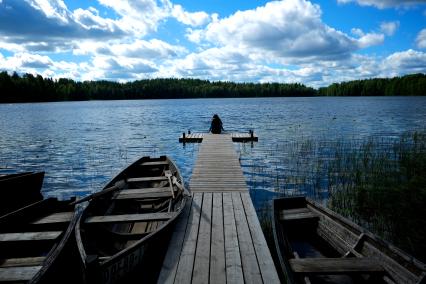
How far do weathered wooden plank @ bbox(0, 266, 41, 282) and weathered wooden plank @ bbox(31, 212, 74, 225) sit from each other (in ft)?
7.91

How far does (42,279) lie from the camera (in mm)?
4531

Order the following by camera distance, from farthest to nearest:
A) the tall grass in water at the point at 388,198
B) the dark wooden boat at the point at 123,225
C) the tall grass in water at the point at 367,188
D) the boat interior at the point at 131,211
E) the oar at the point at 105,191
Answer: the tall grass in water at the point at 367,188 → the tall grass in water at the point at 388,198 → the oar at the point at 105,191 → the boat interior at the point at 131,211 → the dark wooden boat at the point at 123,225

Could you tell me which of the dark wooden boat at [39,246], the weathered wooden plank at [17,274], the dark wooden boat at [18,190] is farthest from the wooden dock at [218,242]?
the dark wooden boat at [18,190]

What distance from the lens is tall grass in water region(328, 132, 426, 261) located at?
26.5 ft

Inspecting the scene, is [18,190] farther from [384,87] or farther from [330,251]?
[384,87]

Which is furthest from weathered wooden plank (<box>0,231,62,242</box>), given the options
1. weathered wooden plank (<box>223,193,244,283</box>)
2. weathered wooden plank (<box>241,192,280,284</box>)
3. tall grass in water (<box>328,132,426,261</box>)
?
tall grass in water (<box>328,132,426,261</box>)

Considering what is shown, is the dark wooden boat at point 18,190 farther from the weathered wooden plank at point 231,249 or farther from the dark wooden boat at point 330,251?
the dark wooden boat at point 330,251

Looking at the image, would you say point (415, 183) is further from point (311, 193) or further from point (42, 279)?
point (42, 279)

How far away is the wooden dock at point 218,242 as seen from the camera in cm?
507

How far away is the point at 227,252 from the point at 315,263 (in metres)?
1.43

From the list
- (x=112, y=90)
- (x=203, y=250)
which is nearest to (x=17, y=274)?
(x=203, y=250)

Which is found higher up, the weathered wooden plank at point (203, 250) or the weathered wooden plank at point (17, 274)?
the weathered wooden plank at point (203, 250)

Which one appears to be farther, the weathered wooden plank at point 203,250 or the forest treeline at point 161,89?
the forest treeline at point 161,89

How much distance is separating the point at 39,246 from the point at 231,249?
13.3 ft
